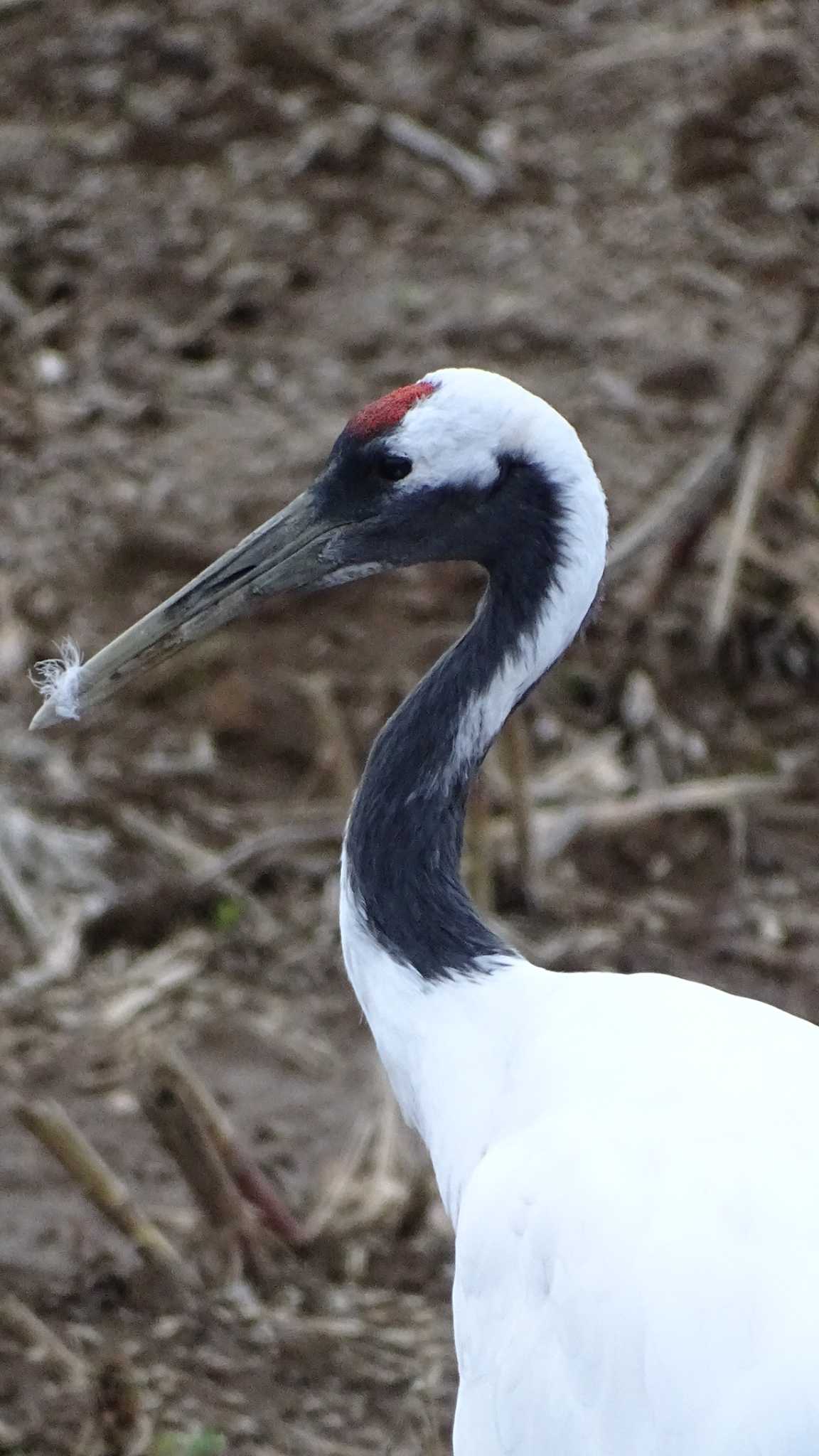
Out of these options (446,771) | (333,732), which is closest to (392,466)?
(446,771)

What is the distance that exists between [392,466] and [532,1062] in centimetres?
93

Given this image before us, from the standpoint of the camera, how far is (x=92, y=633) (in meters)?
6.75

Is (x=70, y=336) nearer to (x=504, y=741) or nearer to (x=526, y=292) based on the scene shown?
(x=526, y=292)

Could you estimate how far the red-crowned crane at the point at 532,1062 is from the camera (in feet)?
9.07

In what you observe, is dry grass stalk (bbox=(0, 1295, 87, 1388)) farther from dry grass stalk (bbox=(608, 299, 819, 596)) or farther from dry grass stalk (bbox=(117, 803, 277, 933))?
dry grass stalk (bbox=(608, 299, 819, 596))

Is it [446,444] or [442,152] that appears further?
[442,152]

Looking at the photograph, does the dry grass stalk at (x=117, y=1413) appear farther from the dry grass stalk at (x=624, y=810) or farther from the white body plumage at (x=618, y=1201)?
the dry grass stalk at (x=624, y=810)

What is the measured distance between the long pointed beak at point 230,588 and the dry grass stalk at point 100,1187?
1.15 meters

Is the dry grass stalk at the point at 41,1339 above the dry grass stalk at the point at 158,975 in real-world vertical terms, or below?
above

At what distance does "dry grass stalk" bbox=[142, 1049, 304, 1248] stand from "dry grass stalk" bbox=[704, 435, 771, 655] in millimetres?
2650

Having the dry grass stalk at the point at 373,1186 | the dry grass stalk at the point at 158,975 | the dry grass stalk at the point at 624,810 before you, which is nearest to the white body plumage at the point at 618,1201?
the dry grass stalk at the point at 373,1186

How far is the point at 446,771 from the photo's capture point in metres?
3.31

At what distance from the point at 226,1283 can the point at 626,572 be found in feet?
10.3

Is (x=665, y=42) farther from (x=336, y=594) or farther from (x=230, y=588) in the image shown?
(x=230, y=588)
